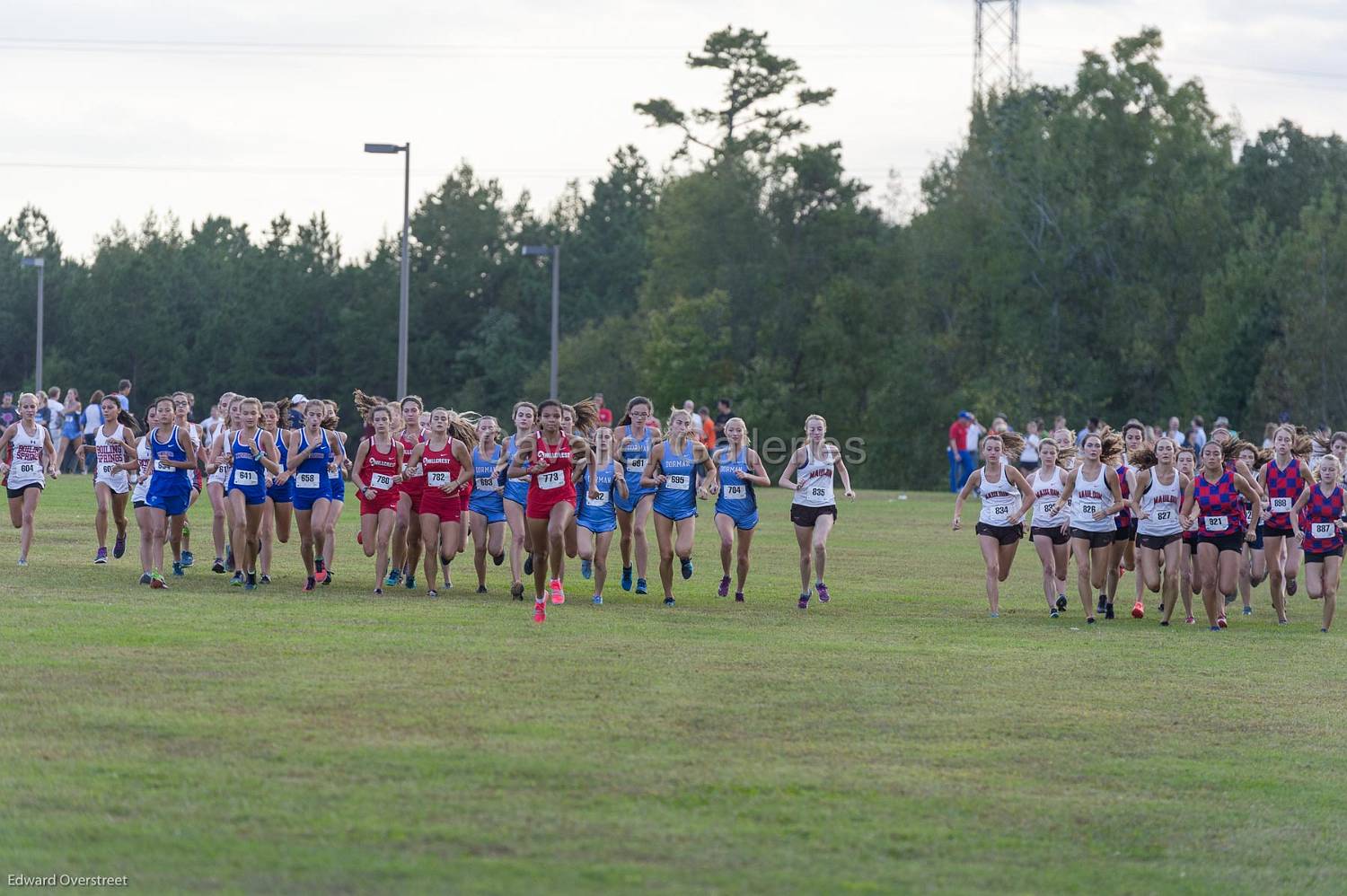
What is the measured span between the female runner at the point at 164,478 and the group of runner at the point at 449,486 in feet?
0.06

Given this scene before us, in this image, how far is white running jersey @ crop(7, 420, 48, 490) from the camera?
19703 mm

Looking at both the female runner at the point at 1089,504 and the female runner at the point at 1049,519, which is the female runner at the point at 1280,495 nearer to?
the female runner at the point at 1089,504

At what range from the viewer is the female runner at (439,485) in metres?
18.1

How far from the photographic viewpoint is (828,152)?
2842 inches

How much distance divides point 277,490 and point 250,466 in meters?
0.51

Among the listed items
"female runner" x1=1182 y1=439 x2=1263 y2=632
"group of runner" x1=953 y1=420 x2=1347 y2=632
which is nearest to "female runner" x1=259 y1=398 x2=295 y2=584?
"group of runner" x1=953 y1=420 x2=1347 y2=632

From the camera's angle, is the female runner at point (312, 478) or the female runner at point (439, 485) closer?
the female runner at point (439, 485)

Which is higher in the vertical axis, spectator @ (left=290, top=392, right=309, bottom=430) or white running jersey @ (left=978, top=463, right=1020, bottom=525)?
spectator @ (left=290, top=392, right=309, bottom=430)

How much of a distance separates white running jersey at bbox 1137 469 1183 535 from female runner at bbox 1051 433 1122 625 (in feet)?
1.05

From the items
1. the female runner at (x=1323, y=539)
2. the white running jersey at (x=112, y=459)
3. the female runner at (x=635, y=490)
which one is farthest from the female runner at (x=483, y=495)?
the female runner at (x=1323, y=539)

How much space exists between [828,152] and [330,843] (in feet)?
218

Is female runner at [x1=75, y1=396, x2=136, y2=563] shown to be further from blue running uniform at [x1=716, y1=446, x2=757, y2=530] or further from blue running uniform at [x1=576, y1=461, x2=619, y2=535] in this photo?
blue running uniform at [x1=716, y1=446, x2=757, y2=530]

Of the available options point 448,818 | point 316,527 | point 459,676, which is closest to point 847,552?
point 316,527

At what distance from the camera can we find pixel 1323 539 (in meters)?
18.1
